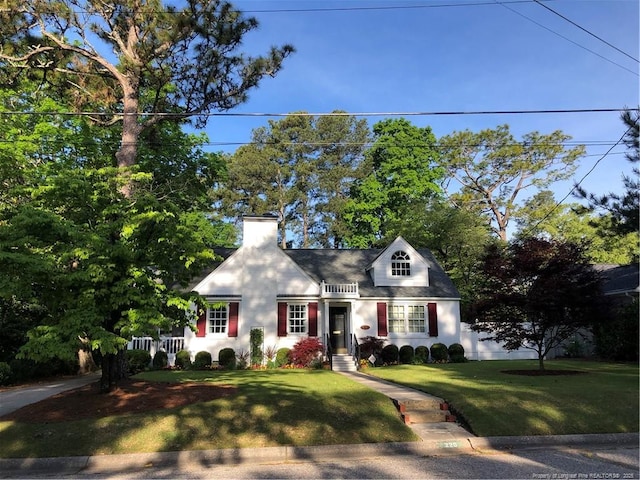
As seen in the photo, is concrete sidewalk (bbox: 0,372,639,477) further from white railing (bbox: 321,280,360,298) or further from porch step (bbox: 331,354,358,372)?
white railing (bbox: 321,280,360,298)

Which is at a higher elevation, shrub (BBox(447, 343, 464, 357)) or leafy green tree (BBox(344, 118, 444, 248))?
leafy green tree (BBox(344, 118, 444, 248))

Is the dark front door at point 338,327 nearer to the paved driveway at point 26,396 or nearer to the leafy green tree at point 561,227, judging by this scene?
the paved driveway at point 26,396

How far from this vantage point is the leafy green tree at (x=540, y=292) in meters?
13.9

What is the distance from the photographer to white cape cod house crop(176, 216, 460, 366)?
2120 centimetres

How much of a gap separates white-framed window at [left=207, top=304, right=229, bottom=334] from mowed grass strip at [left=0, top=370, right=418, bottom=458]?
477 inches

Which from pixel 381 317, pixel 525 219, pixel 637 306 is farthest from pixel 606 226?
pixel 525 219

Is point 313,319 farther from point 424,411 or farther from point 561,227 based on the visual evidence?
point 561,227

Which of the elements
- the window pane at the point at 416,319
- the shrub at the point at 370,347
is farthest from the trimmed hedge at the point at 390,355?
the window pane at the point at 416,319

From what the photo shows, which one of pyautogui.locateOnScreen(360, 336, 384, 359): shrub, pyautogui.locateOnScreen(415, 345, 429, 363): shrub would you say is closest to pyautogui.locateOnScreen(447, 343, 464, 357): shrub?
pyautogui.locateOnScreen(415, 345, 429, 363): shrub

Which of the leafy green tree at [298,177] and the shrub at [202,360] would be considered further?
the leafy green tree at [298,177]

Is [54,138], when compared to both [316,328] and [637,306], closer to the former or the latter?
[316,328]

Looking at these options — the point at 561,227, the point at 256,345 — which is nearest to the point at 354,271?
the point at 256,345

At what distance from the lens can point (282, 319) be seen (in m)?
21.5

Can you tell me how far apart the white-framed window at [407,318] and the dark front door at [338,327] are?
7.37 ft
